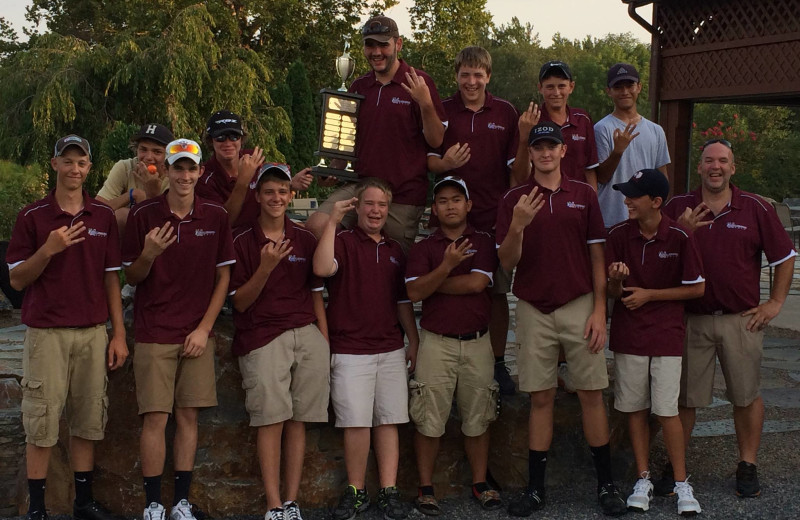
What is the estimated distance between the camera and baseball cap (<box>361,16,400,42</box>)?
200 inches

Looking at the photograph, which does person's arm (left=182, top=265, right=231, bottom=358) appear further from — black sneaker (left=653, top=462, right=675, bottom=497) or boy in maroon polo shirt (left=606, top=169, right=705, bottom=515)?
black sneaker (left=653, top=462, right=675, bottom=497)

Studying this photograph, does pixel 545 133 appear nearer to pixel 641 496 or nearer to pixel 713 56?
pixel 641 496

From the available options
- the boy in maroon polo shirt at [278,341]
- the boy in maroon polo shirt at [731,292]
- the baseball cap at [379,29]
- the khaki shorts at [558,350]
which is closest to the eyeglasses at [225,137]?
Result: the boy in maroon polo shirt at [278,341]

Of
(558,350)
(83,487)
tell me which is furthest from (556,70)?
(83,487)

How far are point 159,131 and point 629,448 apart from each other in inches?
132

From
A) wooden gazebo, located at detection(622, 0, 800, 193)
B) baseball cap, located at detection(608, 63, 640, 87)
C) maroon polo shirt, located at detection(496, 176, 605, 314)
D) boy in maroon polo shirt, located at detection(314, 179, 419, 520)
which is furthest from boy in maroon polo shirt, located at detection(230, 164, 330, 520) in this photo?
wooden gazebo, located at detection(622, 0, 800, 193)

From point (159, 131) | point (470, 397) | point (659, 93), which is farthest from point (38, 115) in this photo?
point (470, 397)

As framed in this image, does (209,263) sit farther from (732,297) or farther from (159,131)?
(732,297)

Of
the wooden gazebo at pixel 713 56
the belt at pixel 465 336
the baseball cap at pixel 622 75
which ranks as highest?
the wooden gazebo at pixel 713 56

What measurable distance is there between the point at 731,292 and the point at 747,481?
1.06 meters

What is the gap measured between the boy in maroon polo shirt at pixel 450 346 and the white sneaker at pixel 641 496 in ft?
2.36

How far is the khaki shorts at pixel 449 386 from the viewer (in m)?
4.86

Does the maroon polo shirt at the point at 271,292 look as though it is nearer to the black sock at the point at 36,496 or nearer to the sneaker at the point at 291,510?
the sneaker at the point at 291,510

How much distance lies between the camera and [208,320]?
456cm
